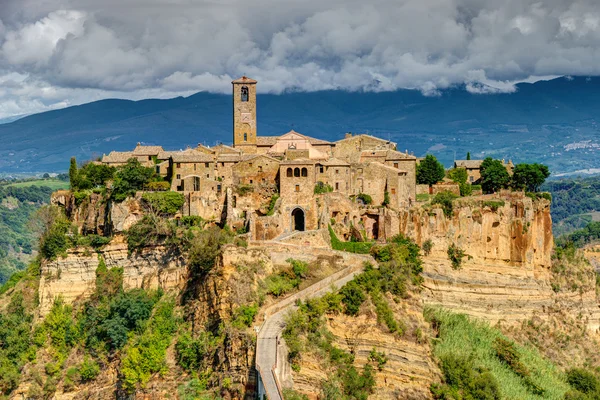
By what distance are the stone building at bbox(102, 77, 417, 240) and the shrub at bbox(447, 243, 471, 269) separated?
437 centimetres

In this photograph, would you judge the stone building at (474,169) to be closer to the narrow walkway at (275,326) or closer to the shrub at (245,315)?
the narrow walkway at (275,326)

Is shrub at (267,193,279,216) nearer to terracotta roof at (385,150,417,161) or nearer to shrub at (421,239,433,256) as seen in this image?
terracotta roof at (385,150,417,161)

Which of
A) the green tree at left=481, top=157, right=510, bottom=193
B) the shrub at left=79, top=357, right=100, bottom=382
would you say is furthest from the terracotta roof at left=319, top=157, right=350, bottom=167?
the shrub at left=79, top=357, right=100, bottom=382

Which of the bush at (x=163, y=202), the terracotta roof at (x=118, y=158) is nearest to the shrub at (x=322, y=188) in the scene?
the bush at (x=163, y=202)

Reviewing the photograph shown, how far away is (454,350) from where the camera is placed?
46.4 m

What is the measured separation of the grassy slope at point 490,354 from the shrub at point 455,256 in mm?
3543

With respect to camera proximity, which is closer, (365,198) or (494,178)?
(365,198)

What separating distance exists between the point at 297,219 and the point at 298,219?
76 mm

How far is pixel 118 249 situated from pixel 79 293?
13.9 feet

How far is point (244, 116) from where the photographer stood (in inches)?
2495

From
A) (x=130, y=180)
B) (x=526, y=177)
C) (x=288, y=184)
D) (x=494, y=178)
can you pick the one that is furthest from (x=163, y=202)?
(x=526, y=177)

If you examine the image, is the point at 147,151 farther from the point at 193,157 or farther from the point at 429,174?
the point at 429,174

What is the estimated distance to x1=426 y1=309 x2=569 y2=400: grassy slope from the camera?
46.7 meters

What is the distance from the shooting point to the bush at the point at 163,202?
53.1m
